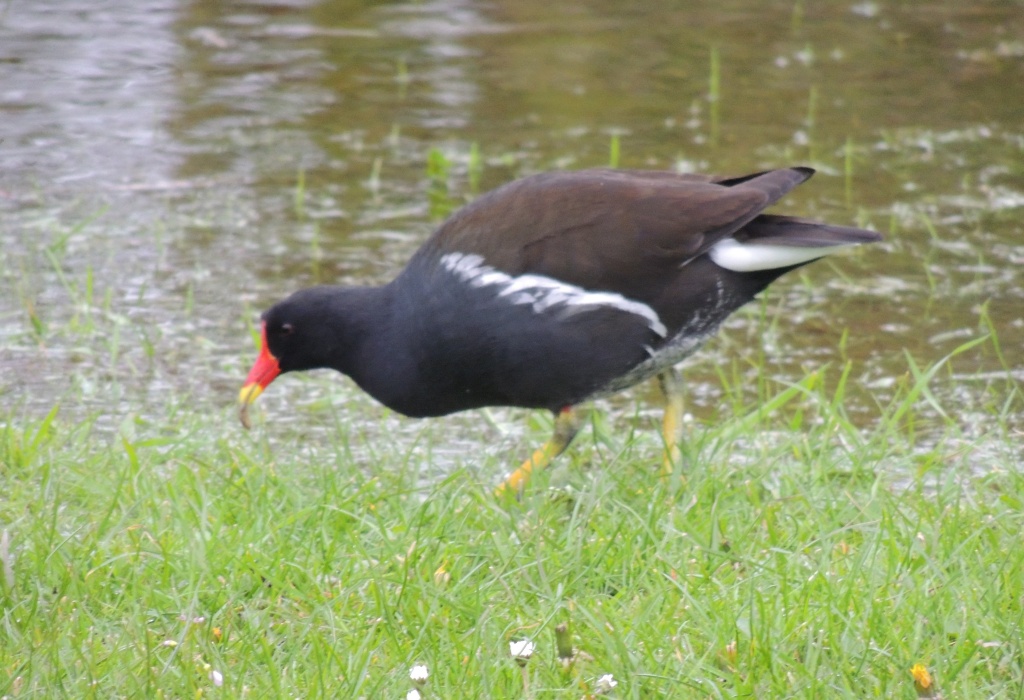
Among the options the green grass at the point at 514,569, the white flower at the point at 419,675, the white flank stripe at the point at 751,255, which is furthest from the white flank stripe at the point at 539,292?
the white flower at the point at 419,675

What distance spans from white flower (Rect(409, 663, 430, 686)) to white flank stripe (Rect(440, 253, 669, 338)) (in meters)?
1.13

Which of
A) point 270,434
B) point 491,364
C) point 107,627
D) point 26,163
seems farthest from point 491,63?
point 107,627

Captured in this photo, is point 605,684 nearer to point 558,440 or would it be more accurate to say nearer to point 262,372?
point 558,440

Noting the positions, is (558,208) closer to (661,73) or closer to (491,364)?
(491,364)

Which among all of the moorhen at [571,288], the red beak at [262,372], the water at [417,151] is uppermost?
the moorhen at [571,288]

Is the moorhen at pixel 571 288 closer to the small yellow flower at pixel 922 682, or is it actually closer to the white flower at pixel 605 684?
the white flower at pixel 605 684

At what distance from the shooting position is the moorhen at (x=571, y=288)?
3.31 meters

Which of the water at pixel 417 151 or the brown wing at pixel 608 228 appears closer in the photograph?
the brown wing at pixel 608 228

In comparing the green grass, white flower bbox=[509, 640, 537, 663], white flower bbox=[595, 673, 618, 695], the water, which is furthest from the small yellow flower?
the water

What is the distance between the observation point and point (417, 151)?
600cm

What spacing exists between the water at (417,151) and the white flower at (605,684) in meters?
1.66

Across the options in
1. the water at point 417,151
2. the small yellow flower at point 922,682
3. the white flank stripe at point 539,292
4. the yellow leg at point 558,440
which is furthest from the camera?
the water at point 417,151

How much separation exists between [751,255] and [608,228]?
1.18 feet

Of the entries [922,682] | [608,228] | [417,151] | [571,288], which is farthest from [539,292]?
[417,151]
